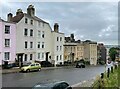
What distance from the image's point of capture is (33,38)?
6338cm

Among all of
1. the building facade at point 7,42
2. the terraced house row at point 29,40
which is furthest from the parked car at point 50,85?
the terraced house row at point 29,40

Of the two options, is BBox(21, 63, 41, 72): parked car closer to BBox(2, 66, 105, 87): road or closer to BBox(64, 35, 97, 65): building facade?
BBox(2, 66, 105, 87): road

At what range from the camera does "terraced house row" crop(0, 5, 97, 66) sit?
2147 inches

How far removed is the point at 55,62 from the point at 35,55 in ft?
33.8

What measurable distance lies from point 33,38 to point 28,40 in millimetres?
2429

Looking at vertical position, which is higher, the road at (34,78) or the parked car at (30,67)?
the parked car at (30,67)

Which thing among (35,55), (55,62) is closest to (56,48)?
(55,62)

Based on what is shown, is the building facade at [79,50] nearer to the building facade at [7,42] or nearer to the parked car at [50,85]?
the building facade at [7,42]

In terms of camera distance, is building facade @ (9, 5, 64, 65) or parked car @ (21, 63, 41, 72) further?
building facade @ (9, 5, 64, 65)

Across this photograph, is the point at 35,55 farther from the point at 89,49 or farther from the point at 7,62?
the point at 89,49

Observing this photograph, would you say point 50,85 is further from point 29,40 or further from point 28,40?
point 29,40

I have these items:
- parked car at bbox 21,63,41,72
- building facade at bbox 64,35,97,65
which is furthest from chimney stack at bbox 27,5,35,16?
building facade at bbox 64,35,97,65

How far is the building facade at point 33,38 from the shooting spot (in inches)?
2308

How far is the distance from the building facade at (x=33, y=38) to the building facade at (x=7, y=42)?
56.1 inches
